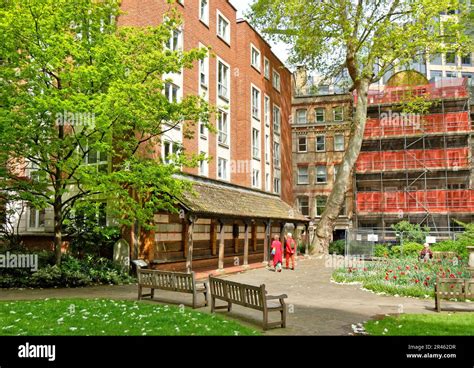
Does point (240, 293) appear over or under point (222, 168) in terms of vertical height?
under

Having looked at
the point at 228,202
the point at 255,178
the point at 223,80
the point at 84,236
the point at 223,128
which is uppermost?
the point at 223,80

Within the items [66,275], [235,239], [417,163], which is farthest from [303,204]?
[66,275]

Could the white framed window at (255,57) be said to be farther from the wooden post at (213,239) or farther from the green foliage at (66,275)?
the green foliage at (66,275)

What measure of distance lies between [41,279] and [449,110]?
38574mm

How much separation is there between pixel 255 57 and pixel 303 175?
14872 mm

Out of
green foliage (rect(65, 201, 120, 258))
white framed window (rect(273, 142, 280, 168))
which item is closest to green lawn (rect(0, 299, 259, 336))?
green foliage (rect(65, 201, 120, 258))

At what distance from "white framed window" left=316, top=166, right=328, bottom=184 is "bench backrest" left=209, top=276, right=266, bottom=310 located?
1406 inches

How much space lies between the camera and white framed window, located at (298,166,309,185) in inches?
1818

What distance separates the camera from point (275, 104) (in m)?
40.2

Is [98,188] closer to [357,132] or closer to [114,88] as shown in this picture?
[114,88]

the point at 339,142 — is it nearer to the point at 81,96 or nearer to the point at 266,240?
the point at 266,240

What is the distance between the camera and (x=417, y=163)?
40.9 m

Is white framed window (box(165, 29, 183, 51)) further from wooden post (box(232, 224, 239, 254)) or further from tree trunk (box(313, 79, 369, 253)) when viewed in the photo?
tree trunk (box(313, 79, 369, 253))

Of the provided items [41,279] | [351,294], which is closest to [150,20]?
[41,279]
